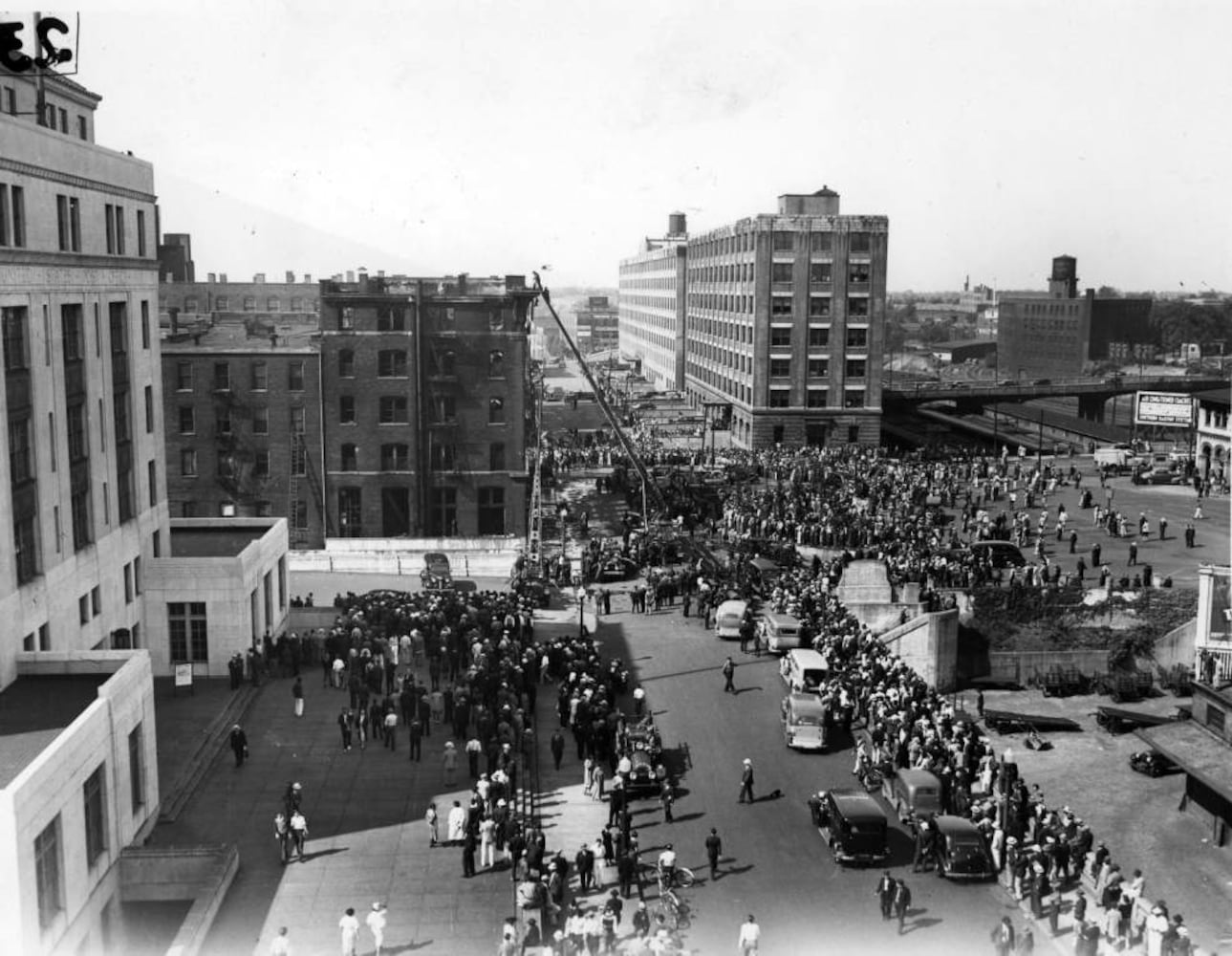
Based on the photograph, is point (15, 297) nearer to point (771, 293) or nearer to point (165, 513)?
point (165, 513)

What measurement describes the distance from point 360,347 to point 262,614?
24772 millimetres

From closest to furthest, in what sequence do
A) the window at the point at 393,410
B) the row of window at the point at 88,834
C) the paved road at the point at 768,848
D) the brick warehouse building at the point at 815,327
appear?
the row of window at the point at 88,834 → the paved road at the point at 768,848 → the window at the point at 393,410 → the brick warehouse building at the point at 815,327

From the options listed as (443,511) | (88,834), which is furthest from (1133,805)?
(443,511)

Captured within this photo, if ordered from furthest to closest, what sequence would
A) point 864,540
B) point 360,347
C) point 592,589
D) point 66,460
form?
point 360,347
point 864,540
point 592,589
point 66,460

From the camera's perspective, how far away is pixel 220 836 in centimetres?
3164

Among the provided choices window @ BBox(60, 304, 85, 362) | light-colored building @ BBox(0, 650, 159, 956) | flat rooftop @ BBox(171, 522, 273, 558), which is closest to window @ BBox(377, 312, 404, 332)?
flat rooftop @ BBox(171, 522, 273, 558)

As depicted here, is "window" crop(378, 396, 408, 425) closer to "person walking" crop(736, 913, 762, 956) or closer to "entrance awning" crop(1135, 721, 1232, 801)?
"entrance awning" crop(1135, 721, 1232, 801)

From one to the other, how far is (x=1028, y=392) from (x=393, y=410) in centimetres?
8012

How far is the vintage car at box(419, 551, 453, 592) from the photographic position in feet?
192

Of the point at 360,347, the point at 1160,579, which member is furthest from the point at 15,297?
the point at 1160,579

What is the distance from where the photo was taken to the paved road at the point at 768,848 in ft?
91.7

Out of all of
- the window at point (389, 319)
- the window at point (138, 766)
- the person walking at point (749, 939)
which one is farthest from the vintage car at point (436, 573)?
the person walking at point (749, 939)

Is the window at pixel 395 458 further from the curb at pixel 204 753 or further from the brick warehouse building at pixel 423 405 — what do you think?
the curb at pixel 204 753

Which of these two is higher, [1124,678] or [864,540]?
[864,540]
